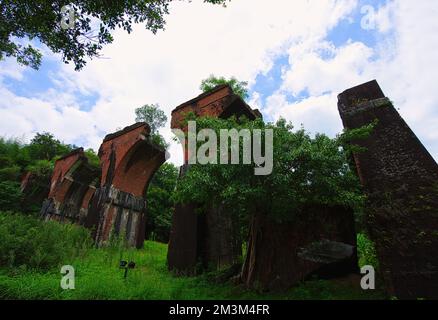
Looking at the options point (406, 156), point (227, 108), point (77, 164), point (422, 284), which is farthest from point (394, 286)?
point (77, 164)

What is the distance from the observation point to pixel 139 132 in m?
13.3

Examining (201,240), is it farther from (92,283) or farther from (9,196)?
(9,196)

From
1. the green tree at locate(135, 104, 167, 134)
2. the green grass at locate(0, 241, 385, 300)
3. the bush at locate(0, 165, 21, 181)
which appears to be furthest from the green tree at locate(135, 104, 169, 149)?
the green grass at locate(0, 241, 385, 300)

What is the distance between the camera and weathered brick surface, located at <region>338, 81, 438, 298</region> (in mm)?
4531

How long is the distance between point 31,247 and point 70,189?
443 inches

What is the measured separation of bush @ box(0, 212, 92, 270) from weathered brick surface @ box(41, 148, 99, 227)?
8429 mm

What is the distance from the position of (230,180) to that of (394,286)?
3.41 meters

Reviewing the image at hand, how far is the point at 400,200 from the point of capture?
17.3ft

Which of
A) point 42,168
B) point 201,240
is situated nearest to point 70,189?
point 42,168

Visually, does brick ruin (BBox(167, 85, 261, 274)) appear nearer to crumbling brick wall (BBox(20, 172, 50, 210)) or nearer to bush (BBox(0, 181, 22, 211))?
bush (BBox(0, 181, 22, 211))

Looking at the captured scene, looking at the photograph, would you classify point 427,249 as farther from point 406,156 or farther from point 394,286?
point 406,156

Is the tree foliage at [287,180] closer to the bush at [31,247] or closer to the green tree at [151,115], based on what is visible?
the bush at [31,247]

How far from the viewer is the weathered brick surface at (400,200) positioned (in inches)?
178

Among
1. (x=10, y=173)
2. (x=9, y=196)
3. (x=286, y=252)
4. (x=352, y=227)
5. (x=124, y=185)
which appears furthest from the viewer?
(x=10, y=173)
